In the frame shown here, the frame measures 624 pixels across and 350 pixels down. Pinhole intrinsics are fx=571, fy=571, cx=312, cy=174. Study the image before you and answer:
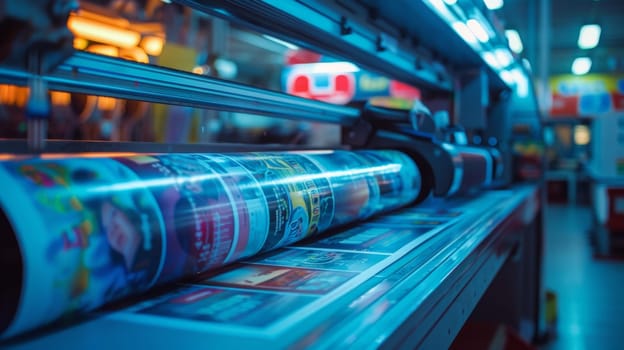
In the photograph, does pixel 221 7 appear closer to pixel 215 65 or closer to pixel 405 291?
pixel 405 291

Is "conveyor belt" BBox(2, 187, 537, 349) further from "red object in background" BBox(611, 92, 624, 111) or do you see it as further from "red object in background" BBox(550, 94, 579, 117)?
"red object in background" BBox(611, 92, 624, 111)

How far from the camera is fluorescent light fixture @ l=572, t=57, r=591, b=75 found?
40.9ft

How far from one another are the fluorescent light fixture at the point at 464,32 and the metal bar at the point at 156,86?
0.68 metres

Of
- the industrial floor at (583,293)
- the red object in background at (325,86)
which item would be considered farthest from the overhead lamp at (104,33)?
the industrial floor at (583,293)

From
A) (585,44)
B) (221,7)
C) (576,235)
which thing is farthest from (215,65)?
(585,44)

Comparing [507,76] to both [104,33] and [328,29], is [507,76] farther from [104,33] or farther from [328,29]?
[104,33]

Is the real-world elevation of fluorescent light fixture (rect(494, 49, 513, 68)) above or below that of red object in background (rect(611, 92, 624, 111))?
below

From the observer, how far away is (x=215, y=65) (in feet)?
15.2

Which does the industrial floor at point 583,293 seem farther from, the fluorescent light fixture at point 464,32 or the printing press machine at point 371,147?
the fluorescent light fixture at point 464,32

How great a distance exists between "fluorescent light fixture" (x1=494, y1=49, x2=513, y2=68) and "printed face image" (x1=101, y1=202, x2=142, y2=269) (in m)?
2.22

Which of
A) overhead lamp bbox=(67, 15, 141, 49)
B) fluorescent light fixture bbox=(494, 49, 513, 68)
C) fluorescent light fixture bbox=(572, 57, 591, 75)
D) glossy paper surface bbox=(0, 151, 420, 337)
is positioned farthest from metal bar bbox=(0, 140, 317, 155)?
fluorescent light fixture bbox=(572, 57, 591, 75)

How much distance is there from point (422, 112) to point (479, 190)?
746mm

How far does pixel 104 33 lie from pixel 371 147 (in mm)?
4863

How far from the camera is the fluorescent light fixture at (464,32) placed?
1.90 meters
